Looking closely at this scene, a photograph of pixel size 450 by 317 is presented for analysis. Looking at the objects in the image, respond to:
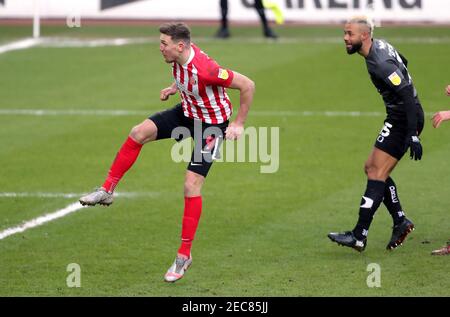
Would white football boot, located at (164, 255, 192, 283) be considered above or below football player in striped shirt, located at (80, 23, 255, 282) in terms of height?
below

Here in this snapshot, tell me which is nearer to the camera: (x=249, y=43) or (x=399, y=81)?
(x=399, y=81)

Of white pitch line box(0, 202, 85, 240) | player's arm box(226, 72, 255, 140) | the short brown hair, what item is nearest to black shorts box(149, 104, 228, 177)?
player's arm box(226, 72, 255, 140)

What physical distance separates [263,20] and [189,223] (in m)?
16.6

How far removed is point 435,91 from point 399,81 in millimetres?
10355

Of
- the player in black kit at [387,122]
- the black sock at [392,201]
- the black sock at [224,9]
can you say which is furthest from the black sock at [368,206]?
the black sock at [224,9]

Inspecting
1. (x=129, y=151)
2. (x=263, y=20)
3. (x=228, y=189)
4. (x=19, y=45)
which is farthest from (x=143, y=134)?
(x=19, y=45)

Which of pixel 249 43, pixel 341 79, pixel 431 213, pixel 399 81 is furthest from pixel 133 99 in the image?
pixel 399 81

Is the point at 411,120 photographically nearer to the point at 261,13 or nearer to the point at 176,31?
the point at 176,31

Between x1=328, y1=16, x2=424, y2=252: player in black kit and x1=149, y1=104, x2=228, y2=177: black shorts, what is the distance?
→ 1.43m

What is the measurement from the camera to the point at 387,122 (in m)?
11.3

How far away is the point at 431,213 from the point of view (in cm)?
1292

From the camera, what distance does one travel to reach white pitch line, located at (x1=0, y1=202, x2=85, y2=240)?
40.0 ft

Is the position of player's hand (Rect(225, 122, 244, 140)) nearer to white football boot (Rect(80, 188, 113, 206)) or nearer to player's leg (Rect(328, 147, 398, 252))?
white football boot (Rect(80, 188, 113, 206))

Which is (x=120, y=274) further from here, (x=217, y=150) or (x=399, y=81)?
(x=399, y=81)
